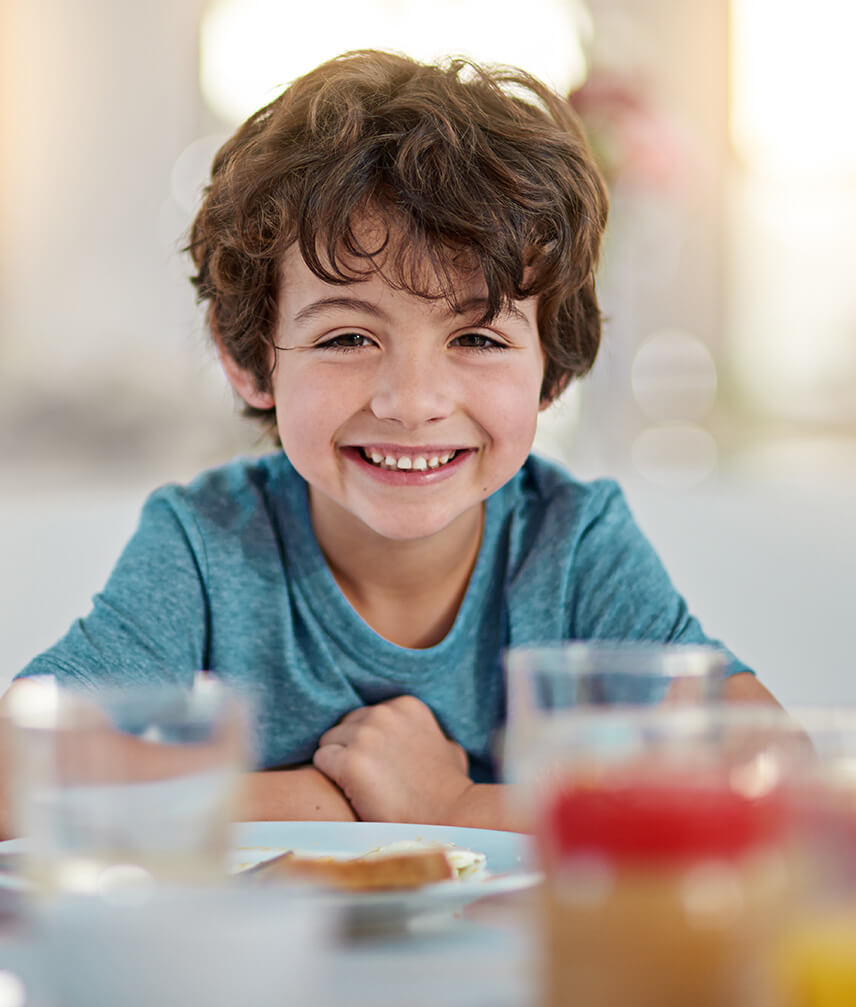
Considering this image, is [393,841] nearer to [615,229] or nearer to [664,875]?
[664,875]

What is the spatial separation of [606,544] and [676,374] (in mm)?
1818

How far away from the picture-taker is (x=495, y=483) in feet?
3.46

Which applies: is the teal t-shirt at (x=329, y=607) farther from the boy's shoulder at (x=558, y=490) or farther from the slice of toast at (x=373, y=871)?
the slice of toast at (x=373, y=871)

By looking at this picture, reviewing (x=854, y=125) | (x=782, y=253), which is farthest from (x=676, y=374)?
(x=854, y=125)

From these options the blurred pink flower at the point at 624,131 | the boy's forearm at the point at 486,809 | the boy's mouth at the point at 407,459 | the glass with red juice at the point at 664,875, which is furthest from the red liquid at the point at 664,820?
the blurred pink flower at the point at 624,131

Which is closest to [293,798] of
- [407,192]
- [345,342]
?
[345,342]

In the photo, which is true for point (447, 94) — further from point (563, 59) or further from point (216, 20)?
point (216, 20)

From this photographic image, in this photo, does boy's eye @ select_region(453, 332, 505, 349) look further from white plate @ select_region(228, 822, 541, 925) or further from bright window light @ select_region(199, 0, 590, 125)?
bright window light @ select_region(199, 0, 590, 125)

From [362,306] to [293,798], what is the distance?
0.38 meters

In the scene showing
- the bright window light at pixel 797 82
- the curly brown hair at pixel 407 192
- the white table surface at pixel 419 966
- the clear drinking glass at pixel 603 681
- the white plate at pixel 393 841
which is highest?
the bright window light at pixel 797 82

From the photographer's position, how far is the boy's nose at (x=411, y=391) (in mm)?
948

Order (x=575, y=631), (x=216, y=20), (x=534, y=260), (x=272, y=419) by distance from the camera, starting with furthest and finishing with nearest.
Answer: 1. (x=216, y=20)
2. (x=272, y=419)
3. (x=575, y=631)
4. (x=534, y=260)

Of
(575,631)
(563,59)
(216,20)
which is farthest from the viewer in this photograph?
(216,20)

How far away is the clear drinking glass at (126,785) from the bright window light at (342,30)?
2.50 meters
